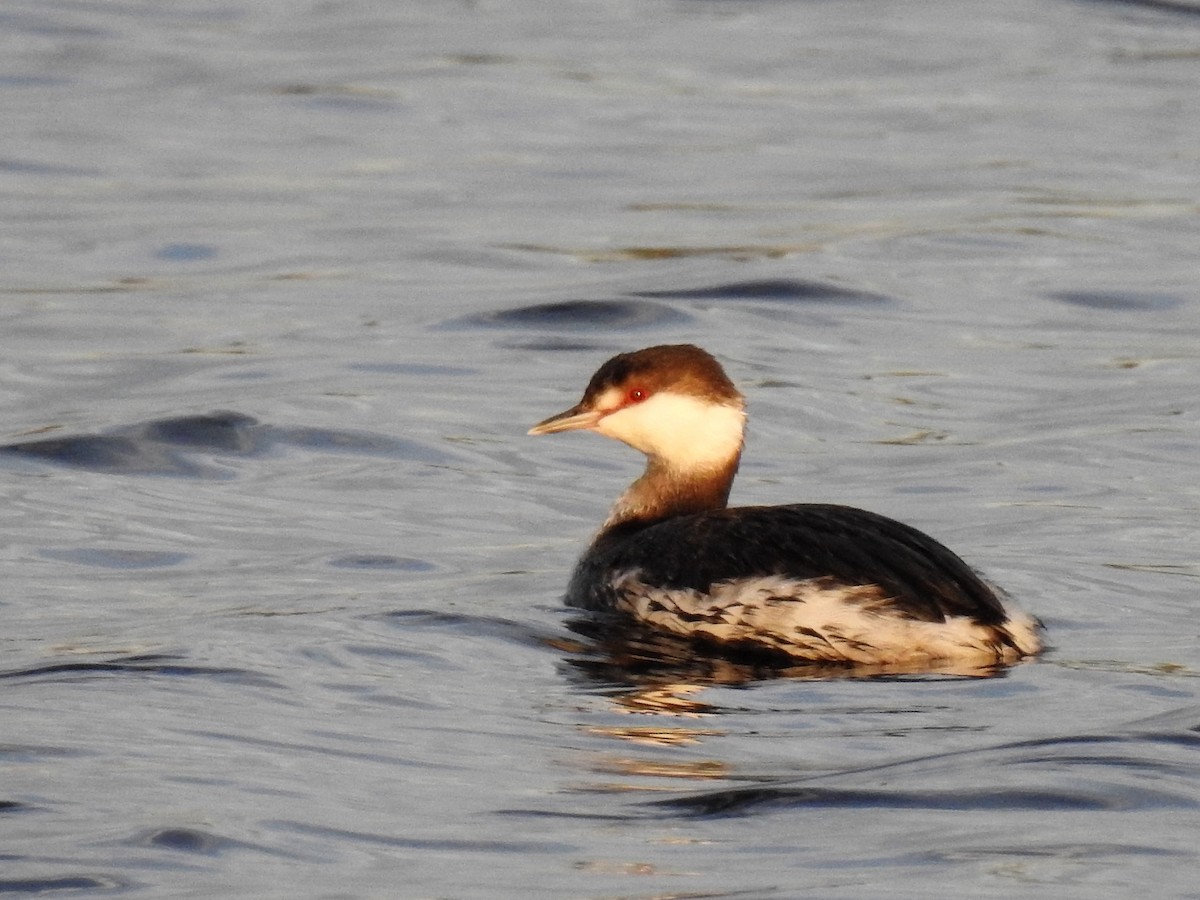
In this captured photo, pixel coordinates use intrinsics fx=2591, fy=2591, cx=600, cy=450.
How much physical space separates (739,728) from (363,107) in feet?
40.8

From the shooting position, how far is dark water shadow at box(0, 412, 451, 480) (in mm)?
10062

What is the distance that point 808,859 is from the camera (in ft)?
17.8

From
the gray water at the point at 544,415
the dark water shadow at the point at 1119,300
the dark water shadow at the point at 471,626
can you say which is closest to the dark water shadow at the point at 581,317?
the gray water at the point at 544,415

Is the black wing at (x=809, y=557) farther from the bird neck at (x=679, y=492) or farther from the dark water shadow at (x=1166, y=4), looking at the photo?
the dark water shadow at (x=1166, y=4)

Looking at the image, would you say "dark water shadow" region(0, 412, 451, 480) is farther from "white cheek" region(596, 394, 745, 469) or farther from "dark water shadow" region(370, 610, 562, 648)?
"dark water shadow" region(370, 610, 562, 648)

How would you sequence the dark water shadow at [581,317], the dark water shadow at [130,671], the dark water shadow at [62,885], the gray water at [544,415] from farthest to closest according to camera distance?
the dark water shadow at [581,317], the dark water shadow at [130,671], the gray water at [544,415], the dark water shadow at [62,885]

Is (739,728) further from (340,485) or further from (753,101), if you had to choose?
(753,101)

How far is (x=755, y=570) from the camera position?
754cm

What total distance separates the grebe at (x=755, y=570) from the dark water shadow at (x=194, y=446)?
74.1 inches

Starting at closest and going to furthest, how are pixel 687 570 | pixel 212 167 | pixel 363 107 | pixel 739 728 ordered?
pixel 739 728
pixel 687 570
pixel 212 167
pixel 363 107

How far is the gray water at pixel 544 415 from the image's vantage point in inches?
225

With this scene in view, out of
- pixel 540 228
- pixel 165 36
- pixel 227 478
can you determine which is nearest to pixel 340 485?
pixel 227 478

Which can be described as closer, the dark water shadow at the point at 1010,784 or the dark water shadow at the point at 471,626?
the dark water shadow at the point at 1010,784

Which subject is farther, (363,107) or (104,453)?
(363,107)
